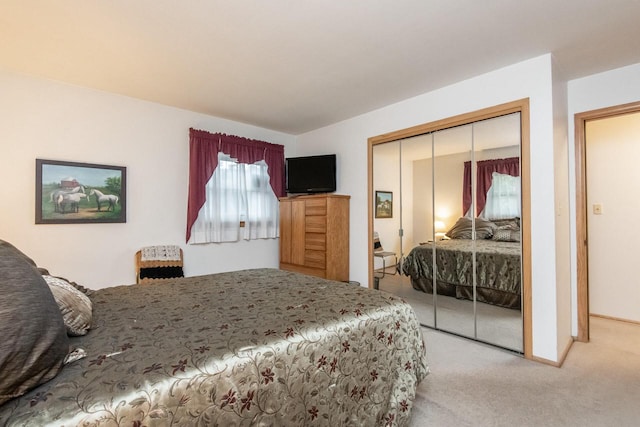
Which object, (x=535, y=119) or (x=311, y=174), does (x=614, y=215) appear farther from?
(x=311, y=174)

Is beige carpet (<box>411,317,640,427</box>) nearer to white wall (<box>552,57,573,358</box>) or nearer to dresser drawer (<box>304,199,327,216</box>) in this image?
white wall (<box>552,57,573,358</box>)

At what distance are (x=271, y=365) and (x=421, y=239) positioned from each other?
8.61 feet

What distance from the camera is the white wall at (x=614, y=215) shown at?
3.39 meters

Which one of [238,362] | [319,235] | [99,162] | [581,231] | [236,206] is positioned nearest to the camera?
[238,362]

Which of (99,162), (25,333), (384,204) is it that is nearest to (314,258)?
(384,204)

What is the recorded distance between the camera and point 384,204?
3746 mm

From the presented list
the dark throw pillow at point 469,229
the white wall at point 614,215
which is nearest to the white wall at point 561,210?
the dark throw pillow at point 469,229

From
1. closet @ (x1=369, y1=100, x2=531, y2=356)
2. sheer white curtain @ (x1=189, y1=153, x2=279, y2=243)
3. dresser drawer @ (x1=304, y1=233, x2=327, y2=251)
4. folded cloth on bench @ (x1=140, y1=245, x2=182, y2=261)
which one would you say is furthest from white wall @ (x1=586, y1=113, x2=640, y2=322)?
folded cloth on bench @ (x1=140, y1=245, x2=182, y2=261)

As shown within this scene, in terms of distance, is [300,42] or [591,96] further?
[591,96]

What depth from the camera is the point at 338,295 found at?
1.89 m

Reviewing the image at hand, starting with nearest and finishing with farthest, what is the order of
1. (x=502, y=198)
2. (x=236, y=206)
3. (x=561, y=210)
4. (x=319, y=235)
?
(x=561, y=210), (x=502, y=198), (x=319, y=235), (x=236, y=206)

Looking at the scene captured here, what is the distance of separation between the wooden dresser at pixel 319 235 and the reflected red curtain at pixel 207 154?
0.85 meters

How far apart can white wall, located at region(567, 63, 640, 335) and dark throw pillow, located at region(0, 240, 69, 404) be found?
3837mm

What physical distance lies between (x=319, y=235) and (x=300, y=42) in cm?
237
